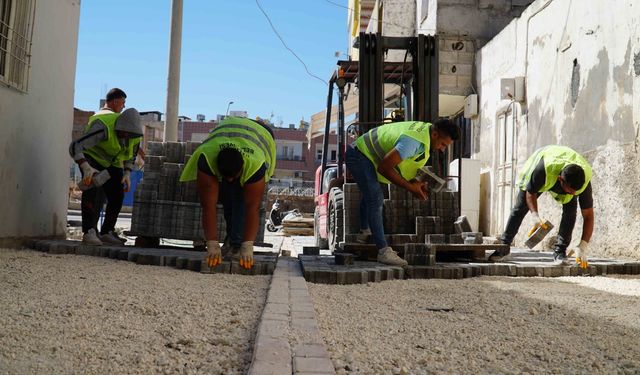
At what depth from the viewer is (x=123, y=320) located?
304cm

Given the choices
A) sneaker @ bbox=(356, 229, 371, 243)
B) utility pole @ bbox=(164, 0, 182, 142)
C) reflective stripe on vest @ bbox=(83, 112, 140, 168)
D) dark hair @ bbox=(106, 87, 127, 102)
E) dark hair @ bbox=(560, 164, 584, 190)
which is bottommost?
sneaker @ bbox=(356, 229, 371, 243)

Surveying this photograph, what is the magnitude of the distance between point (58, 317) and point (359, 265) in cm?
313

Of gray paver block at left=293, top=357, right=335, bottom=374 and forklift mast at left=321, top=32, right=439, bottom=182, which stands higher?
forklift mast at left=321, top=32, right=439, bottom=182

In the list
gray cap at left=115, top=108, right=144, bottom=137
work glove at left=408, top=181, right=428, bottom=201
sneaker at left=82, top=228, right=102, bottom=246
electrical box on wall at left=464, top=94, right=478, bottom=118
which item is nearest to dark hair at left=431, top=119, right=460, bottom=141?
work glove at left=408, top=181, right=428, bottom=201

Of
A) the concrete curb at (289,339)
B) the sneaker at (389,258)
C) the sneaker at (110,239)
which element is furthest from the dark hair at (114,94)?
the concrete curb at (289,339)

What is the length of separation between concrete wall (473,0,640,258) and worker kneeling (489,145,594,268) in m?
1.16

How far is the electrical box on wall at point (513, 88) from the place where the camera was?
1133cm

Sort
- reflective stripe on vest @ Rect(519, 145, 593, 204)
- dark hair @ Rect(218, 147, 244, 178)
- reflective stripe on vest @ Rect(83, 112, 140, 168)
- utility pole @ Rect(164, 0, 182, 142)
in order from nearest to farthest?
1. dark hair @ Rect(218, 147, 244, 178)
2. reflective stripe on vest @ Rect(519, 145, 593, 204)
3. reflective stripe on vest @ Rect(83, 112, 140, 168)
4. utility pole @ Rect(164, 0, 182, 142)

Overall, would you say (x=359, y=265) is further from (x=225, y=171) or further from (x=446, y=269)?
(x=225, y=171)

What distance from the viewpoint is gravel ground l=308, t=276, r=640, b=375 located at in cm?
255

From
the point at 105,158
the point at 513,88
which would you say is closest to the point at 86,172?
the point at 105,158

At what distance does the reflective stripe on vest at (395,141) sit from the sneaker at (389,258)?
0.68 m

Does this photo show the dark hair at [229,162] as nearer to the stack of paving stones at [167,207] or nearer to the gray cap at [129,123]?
the gray cap at [129,123]

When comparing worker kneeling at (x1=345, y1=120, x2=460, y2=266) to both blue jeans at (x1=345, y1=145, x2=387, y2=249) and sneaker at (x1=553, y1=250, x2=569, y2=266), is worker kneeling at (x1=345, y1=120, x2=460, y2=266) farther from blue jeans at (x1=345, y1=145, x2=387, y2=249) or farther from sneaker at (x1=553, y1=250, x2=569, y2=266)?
sneaker at (x1=553, y1=250, x2=569, y2=266)
